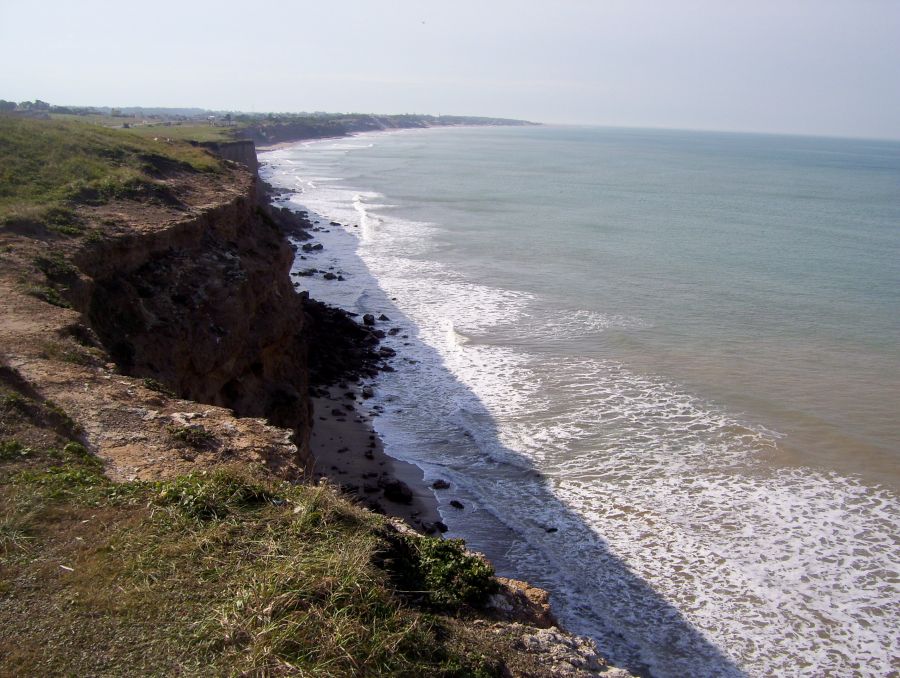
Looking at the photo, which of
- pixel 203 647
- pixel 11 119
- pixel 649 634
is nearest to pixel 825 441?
pixel 649 634

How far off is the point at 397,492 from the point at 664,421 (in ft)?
28.8

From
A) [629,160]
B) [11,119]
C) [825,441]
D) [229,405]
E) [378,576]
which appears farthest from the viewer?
[629,160]

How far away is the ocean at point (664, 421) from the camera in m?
13.1

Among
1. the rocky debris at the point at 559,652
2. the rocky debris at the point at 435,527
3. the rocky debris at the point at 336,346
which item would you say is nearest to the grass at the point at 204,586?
the rocky debris at the point at 559,652

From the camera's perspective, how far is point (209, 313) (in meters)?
16.3

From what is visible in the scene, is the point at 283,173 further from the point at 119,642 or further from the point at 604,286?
the point at 119,642

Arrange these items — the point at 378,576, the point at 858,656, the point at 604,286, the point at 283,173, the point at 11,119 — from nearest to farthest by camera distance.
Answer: the point at 378,576
the point at 858,656
the point at 11,119
the point at 604,286
the point at 283,173

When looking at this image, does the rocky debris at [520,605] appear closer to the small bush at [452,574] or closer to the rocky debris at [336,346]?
the small bush at [452,574]

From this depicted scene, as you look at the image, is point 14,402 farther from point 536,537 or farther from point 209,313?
point 536,537

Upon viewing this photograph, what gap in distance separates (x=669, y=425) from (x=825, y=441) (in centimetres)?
444

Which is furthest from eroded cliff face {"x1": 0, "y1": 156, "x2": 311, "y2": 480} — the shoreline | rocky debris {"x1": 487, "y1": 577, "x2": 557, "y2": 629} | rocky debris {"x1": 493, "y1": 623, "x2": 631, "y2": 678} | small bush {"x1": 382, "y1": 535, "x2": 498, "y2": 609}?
rocky debris {"x1": 493, "y1": 623, "x2": 631, "y2": 678}

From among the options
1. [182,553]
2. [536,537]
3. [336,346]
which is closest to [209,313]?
[536,537]

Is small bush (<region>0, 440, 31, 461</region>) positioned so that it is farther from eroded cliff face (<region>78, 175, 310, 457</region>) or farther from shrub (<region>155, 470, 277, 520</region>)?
eroded cliff face (<region>78, 175, 310, 457</region>)

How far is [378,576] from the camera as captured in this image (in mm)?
6086
